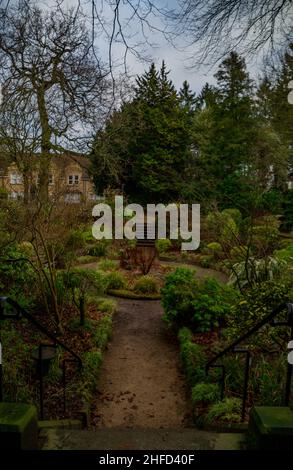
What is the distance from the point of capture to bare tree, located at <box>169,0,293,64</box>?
8.57ft

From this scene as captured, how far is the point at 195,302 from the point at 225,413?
264 centimetres

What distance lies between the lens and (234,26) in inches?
109

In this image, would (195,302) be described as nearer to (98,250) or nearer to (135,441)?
(135,441)

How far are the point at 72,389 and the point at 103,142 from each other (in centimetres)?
852

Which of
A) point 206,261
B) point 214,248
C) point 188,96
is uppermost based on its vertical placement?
point 188,96

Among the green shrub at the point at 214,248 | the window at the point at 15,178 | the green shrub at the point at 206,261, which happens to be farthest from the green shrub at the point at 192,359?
the green shrub at the point at 214,248

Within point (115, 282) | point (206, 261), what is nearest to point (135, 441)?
point (115, 282)

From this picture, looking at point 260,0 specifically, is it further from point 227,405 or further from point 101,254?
point 101,254

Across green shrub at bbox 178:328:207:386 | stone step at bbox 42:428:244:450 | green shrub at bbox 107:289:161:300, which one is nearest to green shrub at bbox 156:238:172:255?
green shrub at bbox 107:289:161:300

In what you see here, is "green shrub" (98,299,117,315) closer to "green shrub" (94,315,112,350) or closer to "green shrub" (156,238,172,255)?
"green shrub" (94,315,112,350)

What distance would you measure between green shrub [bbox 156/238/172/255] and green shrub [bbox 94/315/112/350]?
7.07m

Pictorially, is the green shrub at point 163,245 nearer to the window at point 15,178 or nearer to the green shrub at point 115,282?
the green shrub at point 115,282

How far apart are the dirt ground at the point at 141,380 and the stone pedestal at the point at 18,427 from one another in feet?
6.67
